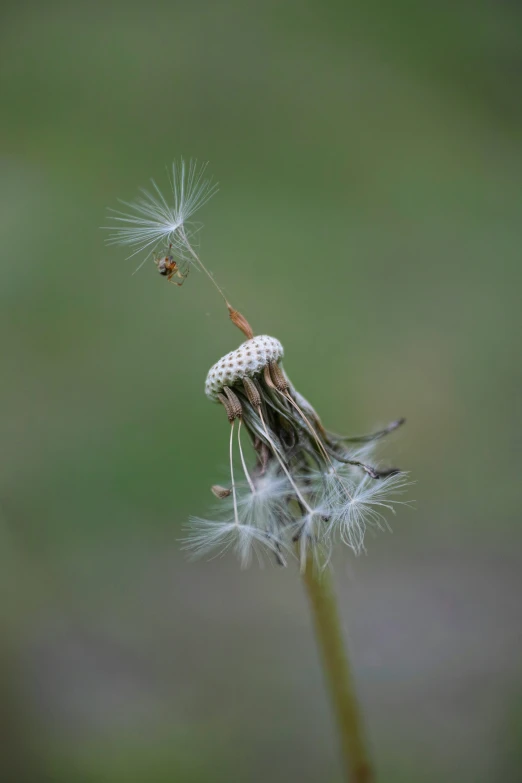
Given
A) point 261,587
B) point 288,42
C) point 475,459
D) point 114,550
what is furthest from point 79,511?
point 288,42

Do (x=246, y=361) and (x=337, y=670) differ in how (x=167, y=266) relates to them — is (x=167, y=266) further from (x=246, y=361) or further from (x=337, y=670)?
(x=337, y=670)

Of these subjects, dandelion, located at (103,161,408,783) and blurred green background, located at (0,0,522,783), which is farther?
blurred green background, located at (0,0,522,783)

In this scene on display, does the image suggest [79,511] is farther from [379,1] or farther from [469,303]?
[379,1]

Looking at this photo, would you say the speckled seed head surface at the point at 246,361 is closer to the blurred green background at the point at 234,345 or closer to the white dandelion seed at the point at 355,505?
the white dandelion seed at the point at 355,505

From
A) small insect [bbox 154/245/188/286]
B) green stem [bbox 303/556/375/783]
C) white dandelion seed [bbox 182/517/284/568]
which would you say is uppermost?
small insect [bbox 154/245/188/286]

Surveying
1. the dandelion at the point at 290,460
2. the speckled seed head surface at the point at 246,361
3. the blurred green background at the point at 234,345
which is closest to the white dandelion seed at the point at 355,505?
the dandelion at the point at 290,460

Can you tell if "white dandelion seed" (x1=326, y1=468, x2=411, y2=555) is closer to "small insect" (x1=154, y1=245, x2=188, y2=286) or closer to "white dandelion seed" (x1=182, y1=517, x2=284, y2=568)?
"white dandelion seed" (x1=182, y1=517, x2=284, y2=568)

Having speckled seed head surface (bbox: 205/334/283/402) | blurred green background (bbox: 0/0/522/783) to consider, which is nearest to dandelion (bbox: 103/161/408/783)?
speckled seed head surface (bbox: 205/334/283/402)
